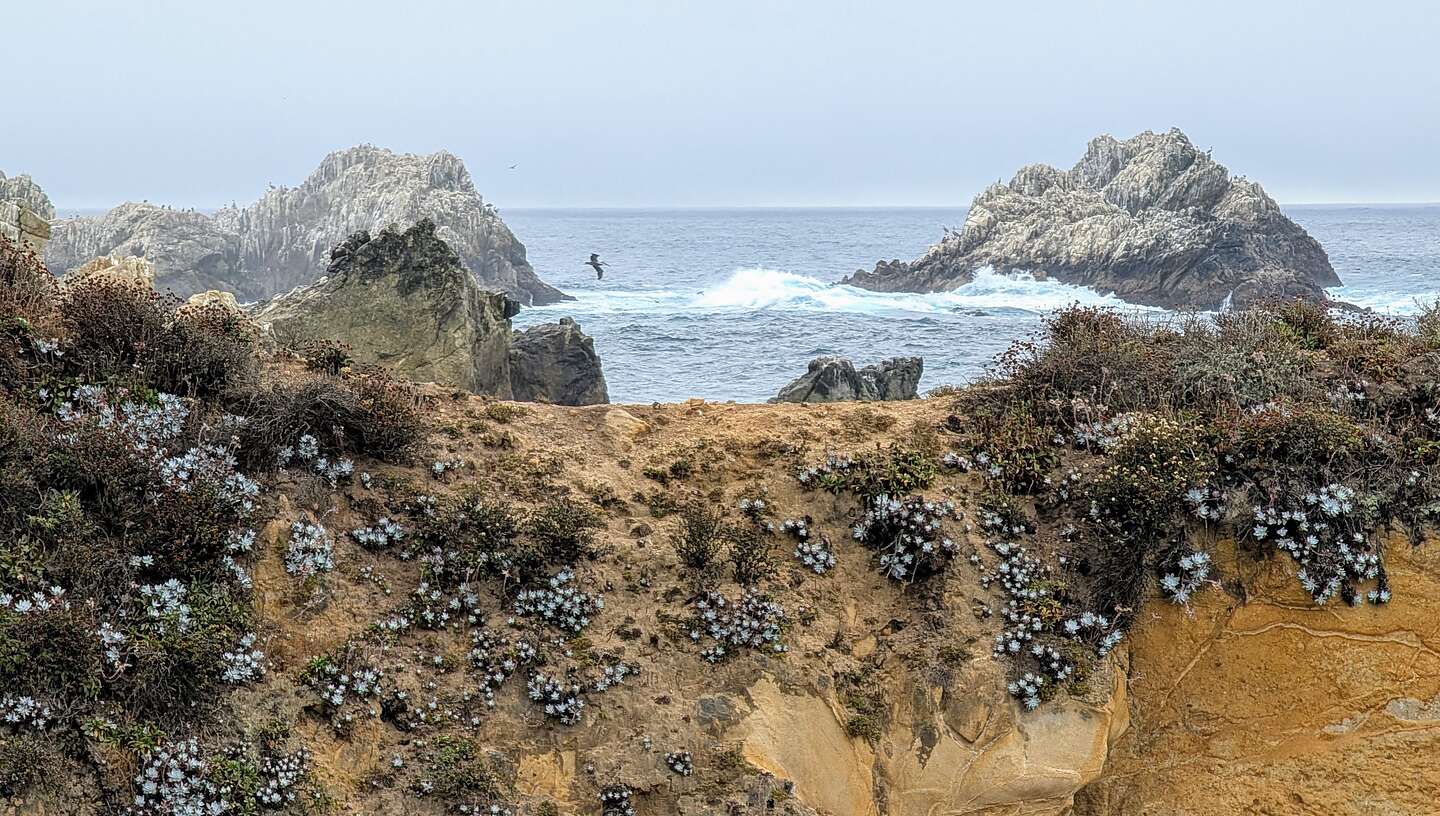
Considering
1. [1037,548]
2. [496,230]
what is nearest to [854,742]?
[1037,548]

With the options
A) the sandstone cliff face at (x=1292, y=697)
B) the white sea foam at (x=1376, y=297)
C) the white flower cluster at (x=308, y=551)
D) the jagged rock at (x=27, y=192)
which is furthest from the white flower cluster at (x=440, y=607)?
the white sea foam at (x=1376, y=297)

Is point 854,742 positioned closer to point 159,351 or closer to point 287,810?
point 287,810

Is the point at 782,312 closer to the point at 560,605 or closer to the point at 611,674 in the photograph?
the point at 560,605

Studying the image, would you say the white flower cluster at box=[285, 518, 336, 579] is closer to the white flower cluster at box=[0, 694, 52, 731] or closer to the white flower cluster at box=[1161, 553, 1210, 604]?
the white flower cluster at box=[0, 694, 52, 731]

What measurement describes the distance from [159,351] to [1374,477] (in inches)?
373

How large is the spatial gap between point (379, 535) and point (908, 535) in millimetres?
3925

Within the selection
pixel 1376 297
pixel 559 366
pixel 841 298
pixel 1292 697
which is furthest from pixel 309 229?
pixel 1292 697

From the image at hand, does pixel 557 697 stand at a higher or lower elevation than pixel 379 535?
lower

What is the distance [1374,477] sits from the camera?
8180mm

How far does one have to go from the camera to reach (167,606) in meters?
6.28

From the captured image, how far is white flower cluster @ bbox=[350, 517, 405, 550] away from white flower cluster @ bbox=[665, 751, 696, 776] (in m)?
2.51

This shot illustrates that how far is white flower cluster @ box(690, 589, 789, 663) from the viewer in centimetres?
736

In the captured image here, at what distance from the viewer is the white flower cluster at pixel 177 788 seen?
18.1ft

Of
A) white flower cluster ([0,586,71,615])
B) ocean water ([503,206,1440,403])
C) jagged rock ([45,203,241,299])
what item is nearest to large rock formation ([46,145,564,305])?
jagged rock ([45,203,241,299])
